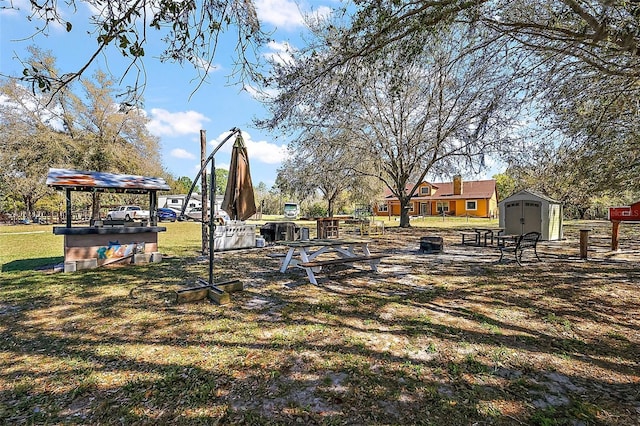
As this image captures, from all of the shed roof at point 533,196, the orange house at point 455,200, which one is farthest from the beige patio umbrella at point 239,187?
the orange house at point 455,200

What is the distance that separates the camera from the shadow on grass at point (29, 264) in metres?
7.58

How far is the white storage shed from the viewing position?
44.3 feet

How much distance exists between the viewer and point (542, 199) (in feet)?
44.0

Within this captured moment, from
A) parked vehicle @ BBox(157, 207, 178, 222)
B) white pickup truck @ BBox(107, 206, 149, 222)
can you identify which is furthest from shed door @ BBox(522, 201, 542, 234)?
white pickup truck @ BBox(107, 206, 149, 222)

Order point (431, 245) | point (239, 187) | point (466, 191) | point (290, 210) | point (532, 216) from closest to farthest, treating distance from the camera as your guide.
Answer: point (239, 187)
point (431, 245)
point (532, 216)
point (466, 191)
point (290, 210)

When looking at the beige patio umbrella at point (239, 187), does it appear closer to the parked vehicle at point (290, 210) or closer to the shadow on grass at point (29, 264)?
the shadow on grass at point (29, 264)

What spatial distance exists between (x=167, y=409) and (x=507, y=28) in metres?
7.22

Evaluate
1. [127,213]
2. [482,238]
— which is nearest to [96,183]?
[482,238]

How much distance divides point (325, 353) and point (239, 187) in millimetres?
3588

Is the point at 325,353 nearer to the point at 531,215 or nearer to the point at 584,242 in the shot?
the point at 584,242

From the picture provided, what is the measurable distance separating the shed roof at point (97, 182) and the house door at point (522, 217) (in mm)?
14077

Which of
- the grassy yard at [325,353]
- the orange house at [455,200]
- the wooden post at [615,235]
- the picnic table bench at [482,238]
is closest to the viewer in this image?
the grassy yard at [325,353]

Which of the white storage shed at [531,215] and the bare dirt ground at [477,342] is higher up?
the white storage shed at [531,215]

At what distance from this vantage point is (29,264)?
26.7 feet
